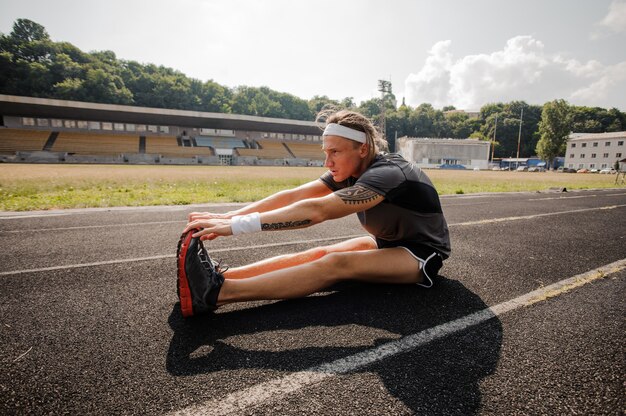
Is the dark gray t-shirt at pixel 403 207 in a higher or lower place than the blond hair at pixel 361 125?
lower

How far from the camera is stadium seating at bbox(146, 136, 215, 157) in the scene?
49706 millimetres

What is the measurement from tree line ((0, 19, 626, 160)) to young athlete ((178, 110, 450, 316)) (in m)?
50.3

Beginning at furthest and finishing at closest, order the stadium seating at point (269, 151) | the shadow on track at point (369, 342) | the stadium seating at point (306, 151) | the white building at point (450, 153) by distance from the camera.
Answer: the white building at point (450, 153) < the stadium seating at point (306, 151) < the stadium seating at point (269, 151) < the shadow on track at point (369, 342)

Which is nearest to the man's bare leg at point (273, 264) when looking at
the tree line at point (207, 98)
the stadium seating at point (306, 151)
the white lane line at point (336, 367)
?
the white lane line at point (336, 367)

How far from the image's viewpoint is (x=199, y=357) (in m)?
1.89

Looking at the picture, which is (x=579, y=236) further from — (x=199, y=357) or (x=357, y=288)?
(x=199, y=357)

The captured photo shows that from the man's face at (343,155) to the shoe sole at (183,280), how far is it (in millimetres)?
1358

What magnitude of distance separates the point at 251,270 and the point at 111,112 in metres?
55.4

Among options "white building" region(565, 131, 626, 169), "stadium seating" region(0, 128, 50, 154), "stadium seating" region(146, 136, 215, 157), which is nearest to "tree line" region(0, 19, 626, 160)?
"white building" region(565, 131, 626, 169)

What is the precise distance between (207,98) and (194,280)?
8985 cm

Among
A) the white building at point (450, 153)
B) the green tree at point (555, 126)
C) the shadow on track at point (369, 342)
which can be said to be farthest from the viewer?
the white building at point (450, 153)

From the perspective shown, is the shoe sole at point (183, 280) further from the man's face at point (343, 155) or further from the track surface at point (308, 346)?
the man's face at point (343, 155)

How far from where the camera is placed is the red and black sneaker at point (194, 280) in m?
2.24

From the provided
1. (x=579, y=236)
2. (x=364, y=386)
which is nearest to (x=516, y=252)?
(x=579, y=236)
